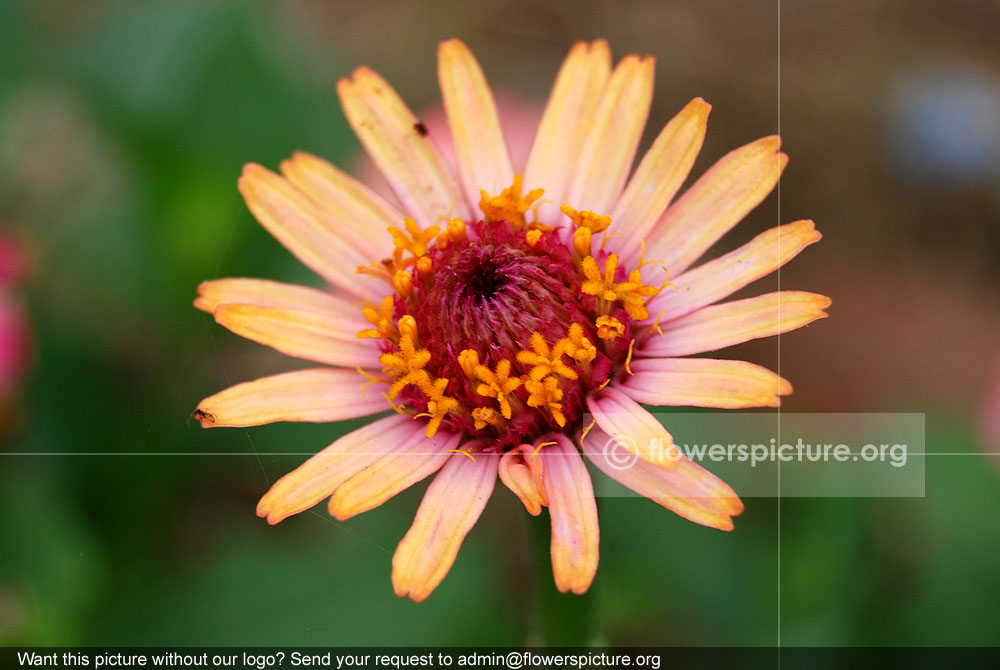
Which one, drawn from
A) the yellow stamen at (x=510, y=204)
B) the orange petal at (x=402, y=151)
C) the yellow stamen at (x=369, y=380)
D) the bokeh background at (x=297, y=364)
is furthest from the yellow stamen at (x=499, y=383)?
the bokeh background at (x=297, y=364)

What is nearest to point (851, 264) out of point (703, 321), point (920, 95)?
point (920, 95)

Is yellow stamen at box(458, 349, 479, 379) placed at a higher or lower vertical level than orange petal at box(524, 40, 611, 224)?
lower

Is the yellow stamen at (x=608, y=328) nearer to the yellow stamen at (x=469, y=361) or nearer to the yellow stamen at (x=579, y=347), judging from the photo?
the yellow stamen at (x=579, y=347)

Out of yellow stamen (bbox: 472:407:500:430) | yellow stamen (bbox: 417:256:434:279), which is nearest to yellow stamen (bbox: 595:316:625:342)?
yellow stamen (bbox: 472:407:500:430)

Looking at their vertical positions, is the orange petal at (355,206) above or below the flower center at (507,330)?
above

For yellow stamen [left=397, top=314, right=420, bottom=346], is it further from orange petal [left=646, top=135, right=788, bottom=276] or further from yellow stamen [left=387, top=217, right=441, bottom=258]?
orange petal [left=646, top=135, right=788, bottom=276]

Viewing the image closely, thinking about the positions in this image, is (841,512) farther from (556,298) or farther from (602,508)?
(556,298)
